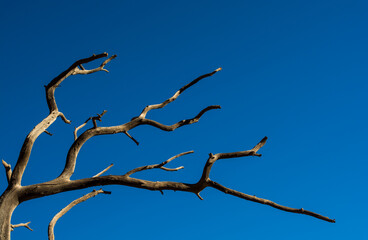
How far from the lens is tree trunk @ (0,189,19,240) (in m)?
4.00

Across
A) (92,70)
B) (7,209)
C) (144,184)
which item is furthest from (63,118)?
(144,184)

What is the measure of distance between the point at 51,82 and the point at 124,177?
219 centimetres

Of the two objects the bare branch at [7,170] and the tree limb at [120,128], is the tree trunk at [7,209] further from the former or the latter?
the tree limb at [120,128]

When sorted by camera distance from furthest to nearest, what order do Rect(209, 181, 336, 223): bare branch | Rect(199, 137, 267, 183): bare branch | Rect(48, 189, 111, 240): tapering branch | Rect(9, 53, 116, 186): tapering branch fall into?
Rect(48, 189, 111, 240): tapering branch
Rect(9, 53, 116, 186): tapering branch
Rect(199, 137, 267, 183): bare branch
Rect(209, 181, 336, 223): bare branch

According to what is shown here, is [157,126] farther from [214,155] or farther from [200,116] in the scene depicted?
[214,155]

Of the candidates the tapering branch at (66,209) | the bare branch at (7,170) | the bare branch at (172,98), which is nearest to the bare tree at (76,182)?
the bare branch at (7,170)

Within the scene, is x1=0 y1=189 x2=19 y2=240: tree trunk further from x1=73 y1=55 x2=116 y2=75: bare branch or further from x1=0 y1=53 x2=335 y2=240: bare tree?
x1=73 y1=55 x2=116 y2=75: bare branch

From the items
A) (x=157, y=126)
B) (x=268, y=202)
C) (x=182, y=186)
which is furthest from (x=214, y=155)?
(x=157, y=126)

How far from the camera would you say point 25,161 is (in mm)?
4566

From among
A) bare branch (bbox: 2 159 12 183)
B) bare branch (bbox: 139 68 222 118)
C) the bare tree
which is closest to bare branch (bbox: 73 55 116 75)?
the bare tree

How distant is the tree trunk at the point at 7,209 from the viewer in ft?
13.1

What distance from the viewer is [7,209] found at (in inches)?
162

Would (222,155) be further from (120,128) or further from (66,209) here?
(66,209)

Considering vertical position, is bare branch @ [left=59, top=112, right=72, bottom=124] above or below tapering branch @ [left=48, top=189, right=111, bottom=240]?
above
